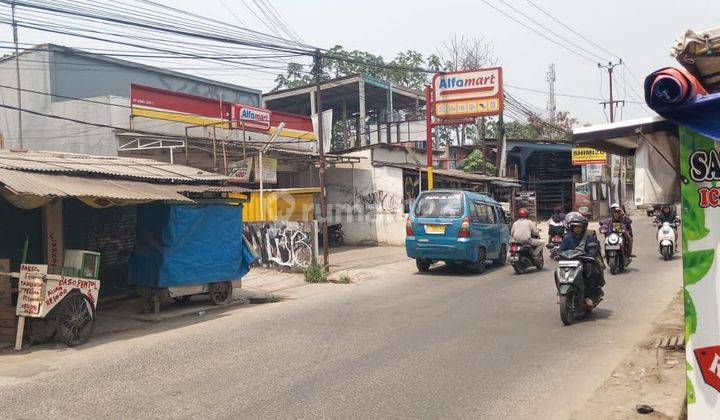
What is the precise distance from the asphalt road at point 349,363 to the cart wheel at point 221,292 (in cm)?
79

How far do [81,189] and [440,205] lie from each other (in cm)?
809

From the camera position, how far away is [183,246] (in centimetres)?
1054

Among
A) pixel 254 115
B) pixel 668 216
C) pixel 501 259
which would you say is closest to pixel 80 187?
pixel 501 259

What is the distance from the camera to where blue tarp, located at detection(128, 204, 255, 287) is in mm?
10258

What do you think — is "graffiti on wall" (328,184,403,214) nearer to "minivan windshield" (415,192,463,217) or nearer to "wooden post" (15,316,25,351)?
"minivan windshield" (415,192,463,217)

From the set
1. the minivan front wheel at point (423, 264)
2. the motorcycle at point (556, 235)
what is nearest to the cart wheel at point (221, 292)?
the minivan front wheel at point (423, 264)

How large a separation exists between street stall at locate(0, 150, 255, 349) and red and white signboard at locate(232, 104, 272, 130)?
901 centimetres

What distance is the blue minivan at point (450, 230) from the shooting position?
44.2ft

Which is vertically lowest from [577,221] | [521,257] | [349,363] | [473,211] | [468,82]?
[349,363]

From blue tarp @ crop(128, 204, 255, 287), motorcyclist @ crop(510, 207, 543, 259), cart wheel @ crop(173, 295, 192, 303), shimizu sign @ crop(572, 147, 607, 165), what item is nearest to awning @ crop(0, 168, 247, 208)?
blue tarp @ crop(128, 204, 255, 287)

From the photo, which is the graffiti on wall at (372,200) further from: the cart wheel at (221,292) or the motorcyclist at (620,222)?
the cart wheel at (221,292)

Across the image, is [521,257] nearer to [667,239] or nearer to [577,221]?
[667,239]

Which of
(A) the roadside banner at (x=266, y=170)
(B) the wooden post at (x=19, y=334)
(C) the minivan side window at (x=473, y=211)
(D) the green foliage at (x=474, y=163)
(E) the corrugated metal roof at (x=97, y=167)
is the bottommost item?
(B) the wooden post at (x=19, y=334)

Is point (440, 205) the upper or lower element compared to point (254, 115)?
lower
